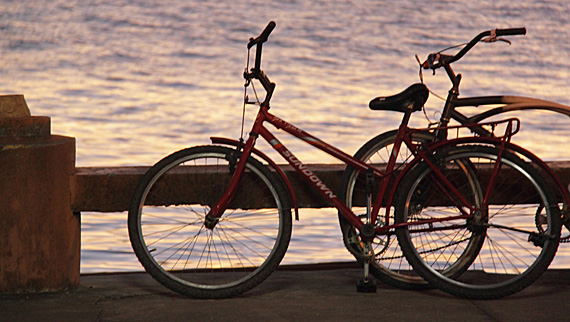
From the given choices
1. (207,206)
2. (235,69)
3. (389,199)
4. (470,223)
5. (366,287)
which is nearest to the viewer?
(389,199)

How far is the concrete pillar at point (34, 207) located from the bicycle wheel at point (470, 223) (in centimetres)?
215

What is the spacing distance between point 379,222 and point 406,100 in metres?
0.78

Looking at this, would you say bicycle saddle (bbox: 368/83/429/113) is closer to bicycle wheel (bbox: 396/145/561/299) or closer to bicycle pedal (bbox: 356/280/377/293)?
bicycle wheel (bbox: 396/145/561/299)

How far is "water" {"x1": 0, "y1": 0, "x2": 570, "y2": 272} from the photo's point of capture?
551 inches

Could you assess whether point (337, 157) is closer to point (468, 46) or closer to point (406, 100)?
point (406, 100)

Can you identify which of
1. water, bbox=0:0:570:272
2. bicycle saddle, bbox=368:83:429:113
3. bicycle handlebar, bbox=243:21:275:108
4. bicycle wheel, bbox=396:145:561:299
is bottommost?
water, bbox=0:0:570:272

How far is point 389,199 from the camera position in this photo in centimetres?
577

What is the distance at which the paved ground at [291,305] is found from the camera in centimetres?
545

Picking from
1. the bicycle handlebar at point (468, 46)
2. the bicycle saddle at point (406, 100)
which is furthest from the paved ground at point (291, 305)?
the bicycle handlebar at point (468, 46)

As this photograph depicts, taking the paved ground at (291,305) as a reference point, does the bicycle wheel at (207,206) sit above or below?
above

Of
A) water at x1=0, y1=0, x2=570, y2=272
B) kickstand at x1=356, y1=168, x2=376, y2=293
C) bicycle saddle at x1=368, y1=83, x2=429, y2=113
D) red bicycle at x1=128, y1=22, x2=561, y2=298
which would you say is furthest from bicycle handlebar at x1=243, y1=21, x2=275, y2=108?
water at x1=0, y1=0, x2=570, y2=272

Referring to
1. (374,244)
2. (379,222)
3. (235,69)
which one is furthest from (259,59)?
(235,69)

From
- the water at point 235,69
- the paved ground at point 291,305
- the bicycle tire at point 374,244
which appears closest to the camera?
the paved ground at point 291,305

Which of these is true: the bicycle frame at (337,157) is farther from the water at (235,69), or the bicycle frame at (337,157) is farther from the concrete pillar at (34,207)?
the water at (235,69)
